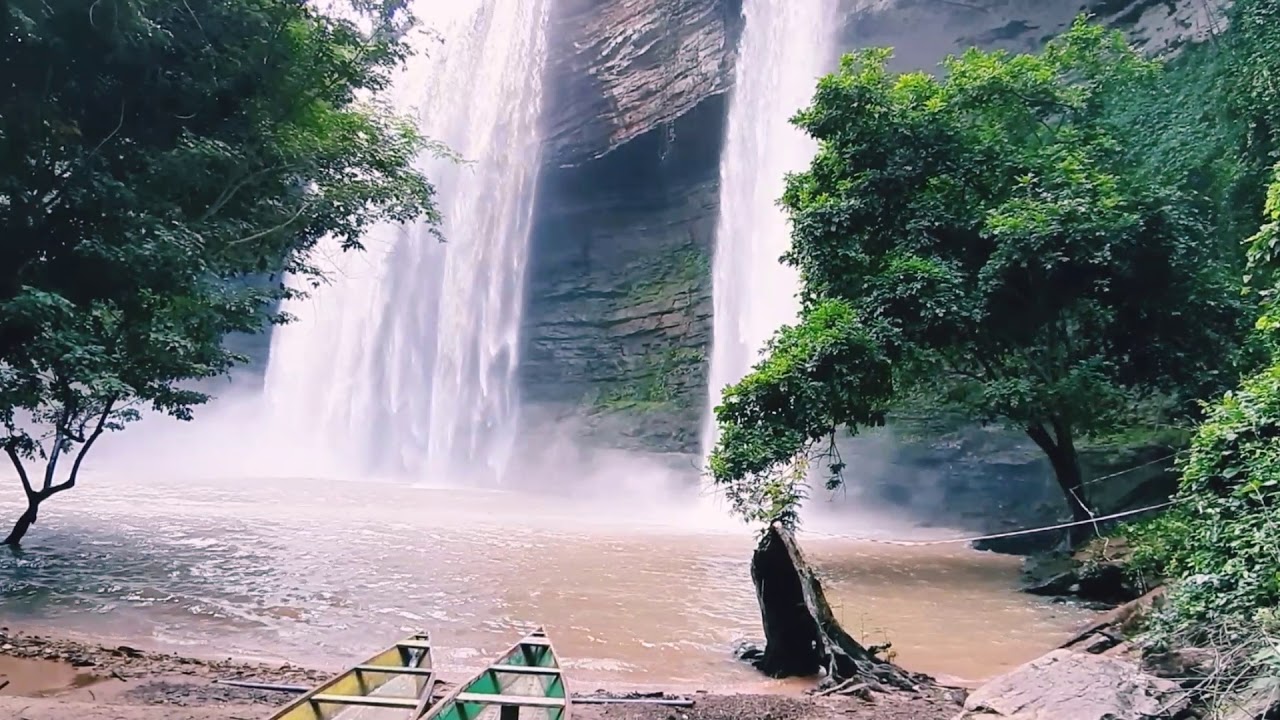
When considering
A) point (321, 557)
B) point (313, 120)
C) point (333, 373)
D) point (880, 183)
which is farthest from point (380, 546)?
point (333, 373)

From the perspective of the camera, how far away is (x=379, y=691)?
4527 millimetres

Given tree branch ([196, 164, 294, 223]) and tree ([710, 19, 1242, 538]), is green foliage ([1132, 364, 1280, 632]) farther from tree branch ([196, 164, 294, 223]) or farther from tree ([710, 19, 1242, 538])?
tree branch ([196, 164, 294, 223])

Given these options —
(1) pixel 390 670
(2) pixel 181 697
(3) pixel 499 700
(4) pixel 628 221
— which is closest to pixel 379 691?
(1) pixel 390 670

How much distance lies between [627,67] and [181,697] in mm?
29098

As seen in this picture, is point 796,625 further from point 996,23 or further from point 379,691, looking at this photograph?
point 996,23

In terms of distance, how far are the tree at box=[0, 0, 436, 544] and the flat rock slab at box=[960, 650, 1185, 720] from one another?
24.1ft

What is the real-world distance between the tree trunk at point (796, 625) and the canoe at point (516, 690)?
8.09 ft

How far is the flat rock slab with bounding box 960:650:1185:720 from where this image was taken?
3730mm

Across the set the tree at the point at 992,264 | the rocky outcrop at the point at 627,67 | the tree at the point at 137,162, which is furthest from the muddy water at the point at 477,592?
the rocky outcrop at the point at 627,67

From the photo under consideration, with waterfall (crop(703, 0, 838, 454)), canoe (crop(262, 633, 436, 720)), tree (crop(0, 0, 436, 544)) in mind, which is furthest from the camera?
waterfall (crop(703, 0, 838, 454))

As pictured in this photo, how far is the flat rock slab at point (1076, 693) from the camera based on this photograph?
3.73m

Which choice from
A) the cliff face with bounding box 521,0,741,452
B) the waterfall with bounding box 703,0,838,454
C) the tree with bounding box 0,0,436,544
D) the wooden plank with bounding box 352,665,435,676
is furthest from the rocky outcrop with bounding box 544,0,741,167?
the wooden plank with bounding box 352,665,435,676

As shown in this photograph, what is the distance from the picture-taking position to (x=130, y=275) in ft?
23.7

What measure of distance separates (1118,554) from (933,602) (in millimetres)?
2568
